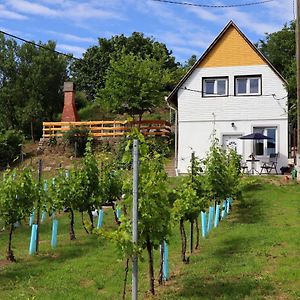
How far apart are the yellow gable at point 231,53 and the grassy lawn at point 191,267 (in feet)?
47.3

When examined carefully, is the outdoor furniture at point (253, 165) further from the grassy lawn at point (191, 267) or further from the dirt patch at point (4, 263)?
the dirt patch at point (4, 263)

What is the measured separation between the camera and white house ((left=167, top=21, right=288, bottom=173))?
2716cm

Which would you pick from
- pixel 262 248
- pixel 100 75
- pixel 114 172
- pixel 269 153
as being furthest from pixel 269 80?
pixel 100 75

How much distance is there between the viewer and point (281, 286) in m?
7.93

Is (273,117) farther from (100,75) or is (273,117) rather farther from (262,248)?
(100,75)

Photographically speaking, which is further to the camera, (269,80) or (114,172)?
(269,80)

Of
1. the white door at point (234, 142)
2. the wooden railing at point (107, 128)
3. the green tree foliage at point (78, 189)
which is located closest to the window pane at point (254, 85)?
the white door at point (234, 142)

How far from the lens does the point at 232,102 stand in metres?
27.6

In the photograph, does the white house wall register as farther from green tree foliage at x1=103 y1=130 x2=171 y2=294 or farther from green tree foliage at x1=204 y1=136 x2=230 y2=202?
green tree foliage at x1=103 y1=130 x2=171 y2=294

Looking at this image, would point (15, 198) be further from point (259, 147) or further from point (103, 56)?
point (103, 56)

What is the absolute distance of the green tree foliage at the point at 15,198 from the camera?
445 inches

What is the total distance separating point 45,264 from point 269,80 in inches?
772

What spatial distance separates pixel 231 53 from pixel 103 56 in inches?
1076

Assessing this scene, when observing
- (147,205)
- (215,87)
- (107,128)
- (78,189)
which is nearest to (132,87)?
(107,128)
